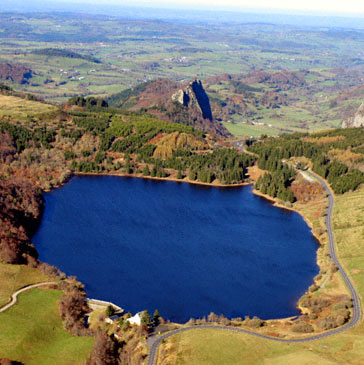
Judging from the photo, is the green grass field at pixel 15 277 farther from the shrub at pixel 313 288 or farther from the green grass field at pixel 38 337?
the shrub at pixel 313 288

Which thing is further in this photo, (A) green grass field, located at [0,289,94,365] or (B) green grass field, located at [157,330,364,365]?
(A) green grass field, located at [0,289,94,365]

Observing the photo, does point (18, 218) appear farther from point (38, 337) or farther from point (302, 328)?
point (302, 328)

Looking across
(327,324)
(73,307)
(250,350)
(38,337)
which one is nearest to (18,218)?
(73,307)

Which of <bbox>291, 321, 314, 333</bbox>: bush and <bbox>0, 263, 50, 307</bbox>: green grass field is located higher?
<bbox>291, 321, 314, 333</bbox>: bush

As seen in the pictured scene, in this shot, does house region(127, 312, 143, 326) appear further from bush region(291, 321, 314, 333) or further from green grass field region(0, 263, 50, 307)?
bush region(291, 321, 314, 333)

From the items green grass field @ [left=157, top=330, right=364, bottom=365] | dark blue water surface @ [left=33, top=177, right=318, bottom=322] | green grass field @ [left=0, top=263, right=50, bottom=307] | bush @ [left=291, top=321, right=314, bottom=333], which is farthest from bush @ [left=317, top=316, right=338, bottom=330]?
green grass field @ [left=0, top=263, right=50, bottom=307]
